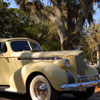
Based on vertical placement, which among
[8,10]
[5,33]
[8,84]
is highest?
[8,10]

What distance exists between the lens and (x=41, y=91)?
591cm

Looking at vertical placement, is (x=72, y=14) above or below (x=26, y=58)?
above

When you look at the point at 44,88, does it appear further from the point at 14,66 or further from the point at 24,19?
the point at 24,19

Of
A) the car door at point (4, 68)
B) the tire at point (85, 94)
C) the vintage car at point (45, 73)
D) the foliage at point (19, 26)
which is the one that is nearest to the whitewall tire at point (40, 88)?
the vintage car at point (45, 73)

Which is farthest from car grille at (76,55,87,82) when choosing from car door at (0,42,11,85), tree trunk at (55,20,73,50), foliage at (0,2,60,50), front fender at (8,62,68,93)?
foliage at (0,2,60,50)

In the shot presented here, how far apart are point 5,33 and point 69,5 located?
932 cm

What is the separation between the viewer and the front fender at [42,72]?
550 centimetres

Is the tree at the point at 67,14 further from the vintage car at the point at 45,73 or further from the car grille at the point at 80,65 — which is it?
the car grille at the point at 80,65

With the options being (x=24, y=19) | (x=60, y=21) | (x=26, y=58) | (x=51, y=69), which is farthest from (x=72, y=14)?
(x=24, y=19)

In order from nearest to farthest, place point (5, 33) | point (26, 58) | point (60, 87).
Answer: point (60, 87) < point (26, 58) < point (5, 33)

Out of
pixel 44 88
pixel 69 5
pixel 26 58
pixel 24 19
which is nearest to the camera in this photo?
pixel 44 88

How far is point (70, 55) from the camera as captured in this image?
6.14 meters

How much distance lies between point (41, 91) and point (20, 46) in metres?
2.20

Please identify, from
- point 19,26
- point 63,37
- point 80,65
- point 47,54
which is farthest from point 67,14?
point 19,26
